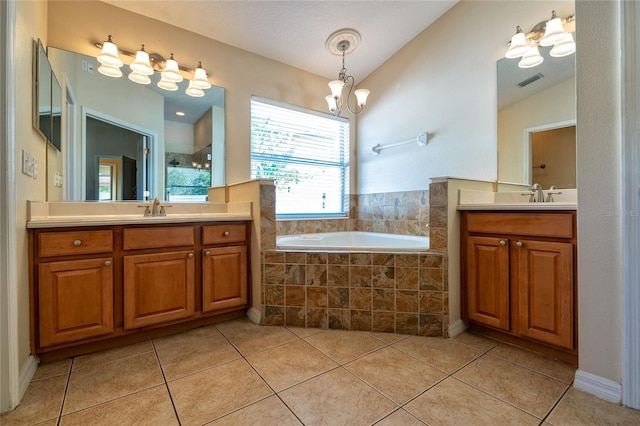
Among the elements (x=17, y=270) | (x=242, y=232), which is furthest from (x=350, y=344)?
(x=17, y=270)

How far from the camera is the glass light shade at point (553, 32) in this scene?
1.90m

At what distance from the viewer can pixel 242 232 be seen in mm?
2100

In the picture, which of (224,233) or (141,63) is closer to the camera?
(224,233)

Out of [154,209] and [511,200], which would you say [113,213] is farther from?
[511,200]

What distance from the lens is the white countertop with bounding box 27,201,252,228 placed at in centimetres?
147

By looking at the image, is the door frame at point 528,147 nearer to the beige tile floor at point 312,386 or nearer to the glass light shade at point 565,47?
the glass light shade at point 565,47

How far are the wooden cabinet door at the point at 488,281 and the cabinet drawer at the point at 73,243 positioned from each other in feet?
7.41

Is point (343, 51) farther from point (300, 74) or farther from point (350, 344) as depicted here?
point (350, 344)

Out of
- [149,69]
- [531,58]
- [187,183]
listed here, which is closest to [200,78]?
[149,69]

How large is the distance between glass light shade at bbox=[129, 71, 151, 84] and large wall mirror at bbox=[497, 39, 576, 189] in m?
2.85

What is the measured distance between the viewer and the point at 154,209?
2.04 m

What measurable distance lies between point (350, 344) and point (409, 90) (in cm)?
252

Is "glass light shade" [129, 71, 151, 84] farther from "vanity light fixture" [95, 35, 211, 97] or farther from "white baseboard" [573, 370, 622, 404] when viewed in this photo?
"white baseboard" [573, 370, 622, 404]

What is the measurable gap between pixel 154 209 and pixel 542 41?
121 inches
